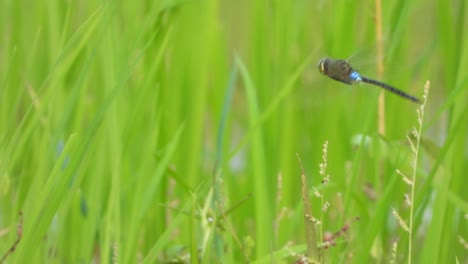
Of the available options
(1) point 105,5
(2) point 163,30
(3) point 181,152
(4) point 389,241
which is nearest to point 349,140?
(4) point 389,241

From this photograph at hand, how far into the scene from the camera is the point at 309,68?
243 centimetres

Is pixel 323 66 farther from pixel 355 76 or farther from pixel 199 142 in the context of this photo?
pixel 199 142

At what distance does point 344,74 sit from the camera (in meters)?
1.43

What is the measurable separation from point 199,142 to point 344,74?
2.02 ft

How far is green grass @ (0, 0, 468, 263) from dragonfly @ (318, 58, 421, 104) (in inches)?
2.9

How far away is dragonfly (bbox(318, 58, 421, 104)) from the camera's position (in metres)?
1.38

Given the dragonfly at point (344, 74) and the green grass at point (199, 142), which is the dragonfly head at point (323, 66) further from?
the green grass at point (199, 142)

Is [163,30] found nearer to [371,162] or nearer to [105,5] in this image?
[105,5]

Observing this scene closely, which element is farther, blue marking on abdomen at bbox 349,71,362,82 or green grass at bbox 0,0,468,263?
blue marking on abdomen at bbox 349,71,362,82

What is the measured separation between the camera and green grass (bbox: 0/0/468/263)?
4.31ft

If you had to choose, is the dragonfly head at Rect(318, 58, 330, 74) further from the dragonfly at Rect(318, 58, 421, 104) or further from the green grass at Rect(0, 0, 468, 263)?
the green grass at Rect(0, 0, 468, 263)

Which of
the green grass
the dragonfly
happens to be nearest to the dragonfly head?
the dragonfly

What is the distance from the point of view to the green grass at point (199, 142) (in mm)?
1314

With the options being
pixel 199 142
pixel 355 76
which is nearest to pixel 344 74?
pixel 355 76
